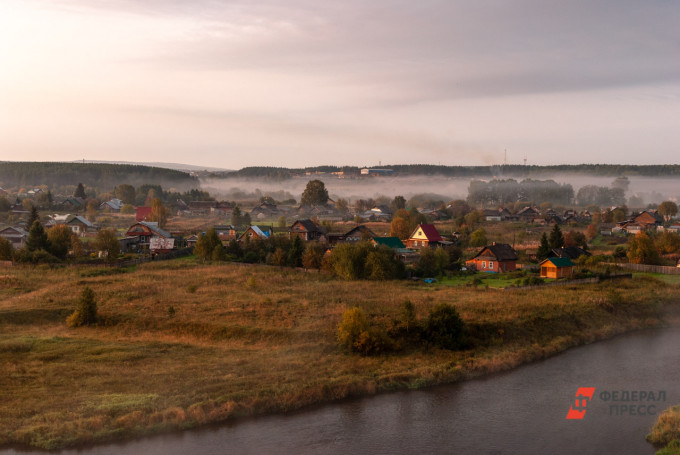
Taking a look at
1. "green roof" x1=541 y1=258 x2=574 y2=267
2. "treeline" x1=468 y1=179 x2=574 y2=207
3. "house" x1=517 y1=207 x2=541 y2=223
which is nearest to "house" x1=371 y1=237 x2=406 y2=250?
"green roof" x1=541 y1=258 x2=574 y2=267

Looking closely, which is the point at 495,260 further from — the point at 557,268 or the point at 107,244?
the point at 107,244

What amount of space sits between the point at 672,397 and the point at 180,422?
1280 centimetres

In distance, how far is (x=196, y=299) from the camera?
24672 mm

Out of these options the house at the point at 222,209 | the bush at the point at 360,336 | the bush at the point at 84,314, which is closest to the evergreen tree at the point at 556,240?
the bush at the point at 360,336

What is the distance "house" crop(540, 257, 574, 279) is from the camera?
3075 cm

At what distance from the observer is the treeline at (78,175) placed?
420 ft

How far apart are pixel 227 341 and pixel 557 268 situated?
18.3m

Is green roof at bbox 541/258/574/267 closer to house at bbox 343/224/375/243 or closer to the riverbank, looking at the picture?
house at bbox 343/224/375/243

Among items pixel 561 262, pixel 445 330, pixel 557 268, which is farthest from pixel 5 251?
pixel 561 262

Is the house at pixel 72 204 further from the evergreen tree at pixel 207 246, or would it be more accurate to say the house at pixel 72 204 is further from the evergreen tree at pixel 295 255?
the evergreen tree at pixel 295 255

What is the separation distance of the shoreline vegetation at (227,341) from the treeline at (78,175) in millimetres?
107205

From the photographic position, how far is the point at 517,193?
125m

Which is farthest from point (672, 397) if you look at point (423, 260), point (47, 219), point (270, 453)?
point (47, 219)

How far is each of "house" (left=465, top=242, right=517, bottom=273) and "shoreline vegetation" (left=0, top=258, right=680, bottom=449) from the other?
5647 mm
